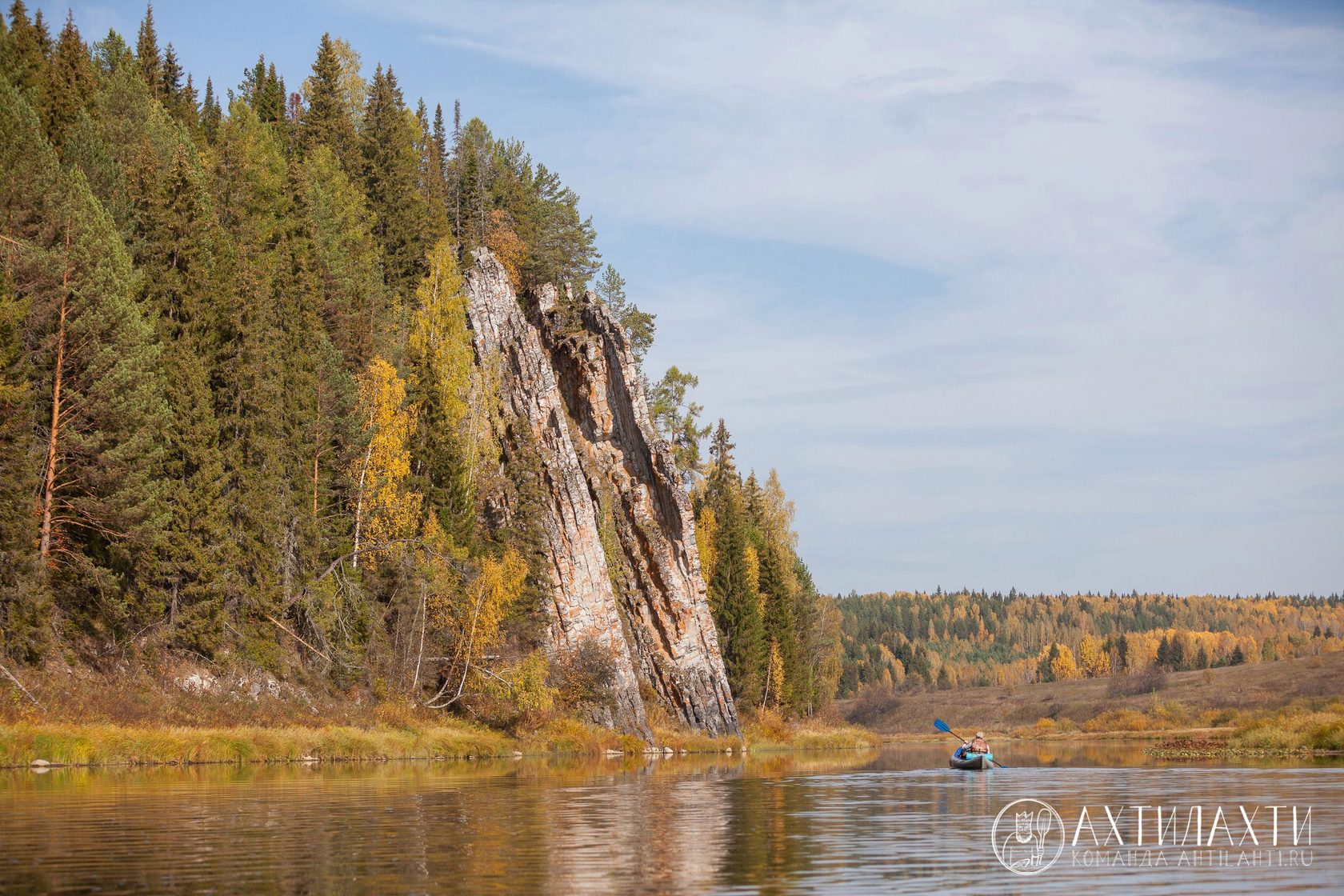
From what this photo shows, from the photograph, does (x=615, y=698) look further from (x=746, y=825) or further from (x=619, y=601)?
(x=746, y=825)

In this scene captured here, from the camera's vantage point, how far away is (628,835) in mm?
21938

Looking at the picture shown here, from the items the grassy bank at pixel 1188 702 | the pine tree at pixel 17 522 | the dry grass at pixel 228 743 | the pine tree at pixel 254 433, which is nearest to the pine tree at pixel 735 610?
the grassy bank at pixel 1188 702

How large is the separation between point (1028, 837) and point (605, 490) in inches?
2591

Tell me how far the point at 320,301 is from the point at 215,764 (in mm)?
25950

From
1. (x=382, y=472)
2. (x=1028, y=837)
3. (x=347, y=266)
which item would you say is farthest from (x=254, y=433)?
(x=1028, y=837)

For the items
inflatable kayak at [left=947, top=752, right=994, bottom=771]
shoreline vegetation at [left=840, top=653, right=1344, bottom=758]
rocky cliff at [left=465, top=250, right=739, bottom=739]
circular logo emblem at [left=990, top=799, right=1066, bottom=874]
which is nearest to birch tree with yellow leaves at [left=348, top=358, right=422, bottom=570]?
rocky cliff at [left=465, top=250, right=739, bottom=739]

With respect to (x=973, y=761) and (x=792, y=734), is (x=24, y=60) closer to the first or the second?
(x=973, y=761)

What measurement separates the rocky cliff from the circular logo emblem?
47942mm

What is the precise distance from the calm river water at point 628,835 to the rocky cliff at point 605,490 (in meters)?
37.3

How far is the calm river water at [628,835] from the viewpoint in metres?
15.7

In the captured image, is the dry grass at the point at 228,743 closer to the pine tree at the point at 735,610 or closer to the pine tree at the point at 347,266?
the pine tree at the point at 347,266

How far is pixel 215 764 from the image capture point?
44.3 m

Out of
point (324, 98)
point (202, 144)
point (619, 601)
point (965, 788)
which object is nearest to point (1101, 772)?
point (965, 788)

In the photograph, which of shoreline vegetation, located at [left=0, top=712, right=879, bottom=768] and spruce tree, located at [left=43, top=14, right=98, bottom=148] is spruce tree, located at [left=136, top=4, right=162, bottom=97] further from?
shoreline vegetation, located at [left=0, top=712, right=879, bottom=768]
